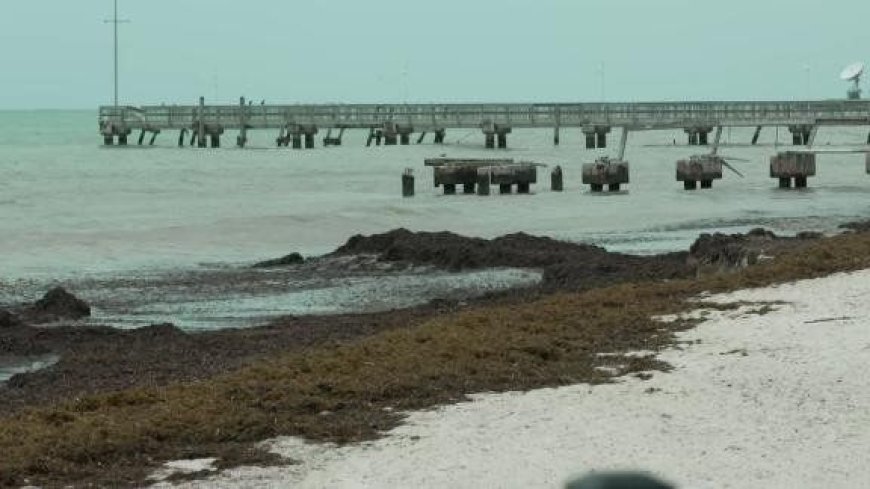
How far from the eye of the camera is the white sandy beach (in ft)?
27.4

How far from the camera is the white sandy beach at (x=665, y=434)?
8.35m

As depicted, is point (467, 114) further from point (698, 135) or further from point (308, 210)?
point (308, 210)

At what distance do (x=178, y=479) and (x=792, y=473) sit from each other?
331 cm

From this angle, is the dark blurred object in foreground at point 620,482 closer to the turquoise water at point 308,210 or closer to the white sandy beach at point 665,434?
the white sandy beach at point 665,434

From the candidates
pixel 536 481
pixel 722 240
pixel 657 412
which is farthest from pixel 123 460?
pixel 722 240

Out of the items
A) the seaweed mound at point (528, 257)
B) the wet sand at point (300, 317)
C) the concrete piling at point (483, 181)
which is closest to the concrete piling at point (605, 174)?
the concrete piling at point (483, 181)

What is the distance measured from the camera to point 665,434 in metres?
9.25

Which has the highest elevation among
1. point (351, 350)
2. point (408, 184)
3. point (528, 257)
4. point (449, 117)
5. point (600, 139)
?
point (449, 117)

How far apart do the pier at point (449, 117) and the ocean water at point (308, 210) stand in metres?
16.9

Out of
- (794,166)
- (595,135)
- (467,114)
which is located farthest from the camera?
(467,114)

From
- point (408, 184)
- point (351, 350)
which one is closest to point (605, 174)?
point (408, 184)

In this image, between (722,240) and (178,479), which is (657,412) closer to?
(178,479)

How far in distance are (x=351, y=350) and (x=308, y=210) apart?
92.3ft

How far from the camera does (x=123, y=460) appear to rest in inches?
351
